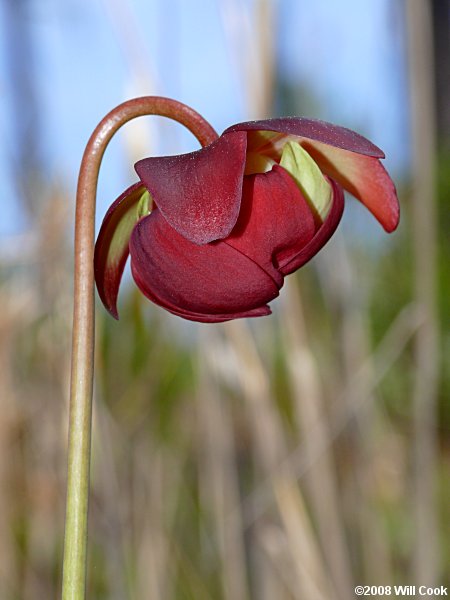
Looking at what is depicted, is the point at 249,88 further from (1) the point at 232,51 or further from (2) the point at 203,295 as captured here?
(2) the point at 203,295

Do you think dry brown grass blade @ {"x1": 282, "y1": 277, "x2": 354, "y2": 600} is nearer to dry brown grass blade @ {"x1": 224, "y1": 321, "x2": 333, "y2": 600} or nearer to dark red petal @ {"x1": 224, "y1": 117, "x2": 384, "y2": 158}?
dry brown grass blade @ {"x1": 224, "y1": 321, "x2": 333, "y2": 600}

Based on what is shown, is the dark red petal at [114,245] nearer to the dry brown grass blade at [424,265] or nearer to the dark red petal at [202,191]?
the dark red petal at [202,191]

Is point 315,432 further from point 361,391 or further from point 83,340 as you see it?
point 83,340

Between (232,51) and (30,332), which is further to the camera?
(30,332)

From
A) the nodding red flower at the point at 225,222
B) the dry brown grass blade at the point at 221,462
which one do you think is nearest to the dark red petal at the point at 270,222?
the nodding red flower at the point at 225,222

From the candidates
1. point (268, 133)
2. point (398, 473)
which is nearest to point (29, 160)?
point (398, 473)

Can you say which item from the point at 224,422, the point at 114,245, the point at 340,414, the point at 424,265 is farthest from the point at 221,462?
the point at 114,245
